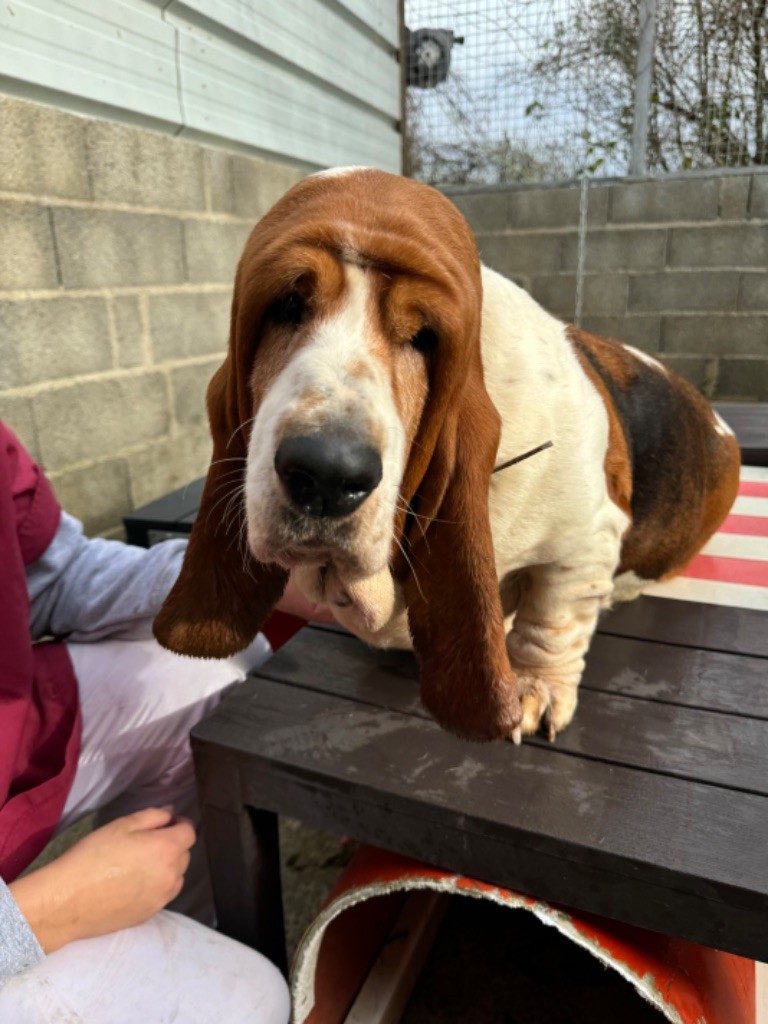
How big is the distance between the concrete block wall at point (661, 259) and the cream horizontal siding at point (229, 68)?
42.2 inches

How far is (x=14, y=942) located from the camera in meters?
1.23

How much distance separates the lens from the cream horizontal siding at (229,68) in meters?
2.41

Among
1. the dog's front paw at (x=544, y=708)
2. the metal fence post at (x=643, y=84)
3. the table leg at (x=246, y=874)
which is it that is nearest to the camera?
the dog's front paw at (x=544, y=708)

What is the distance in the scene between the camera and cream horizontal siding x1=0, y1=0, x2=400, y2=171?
2.41m

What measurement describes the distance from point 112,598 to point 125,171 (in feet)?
5.62

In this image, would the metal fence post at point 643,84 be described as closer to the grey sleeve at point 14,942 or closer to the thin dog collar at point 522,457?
the thin dog collar at point 522,457

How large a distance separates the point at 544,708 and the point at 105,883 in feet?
2.89

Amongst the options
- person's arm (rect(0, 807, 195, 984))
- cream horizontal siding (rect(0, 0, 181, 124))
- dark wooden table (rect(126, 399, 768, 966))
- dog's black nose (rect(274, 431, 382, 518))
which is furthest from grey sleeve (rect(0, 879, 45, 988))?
cream horizontal siding (rect(0, 0, 181, 124))

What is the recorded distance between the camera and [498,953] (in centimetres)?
204

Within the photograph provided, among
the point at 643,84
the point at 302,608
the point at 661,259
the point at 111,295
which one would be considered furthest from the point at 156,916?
the point at 643,84

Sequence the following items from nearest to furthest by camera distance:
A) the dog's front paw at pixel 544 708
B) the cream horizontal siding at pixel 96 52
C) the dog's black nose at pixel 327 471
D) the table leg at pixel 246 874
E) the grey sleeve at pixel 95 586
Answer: the dog's black nose at pixel 327 471 → the dog's front paw at pixel 544 708 → the table leg at pixel 246 874 → the grey sleeve at pixel 95 586 → the cream horizontal siding at pixel 96 52

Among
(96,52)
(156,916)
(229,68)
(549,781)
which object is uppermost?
(229,68)

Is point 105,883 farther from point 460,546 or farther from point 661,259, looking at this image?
point 661,259

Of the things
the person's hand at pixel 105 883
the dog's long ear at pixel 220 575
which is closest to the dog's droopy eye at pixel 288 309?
the dog's long ear at pixel 220 575
